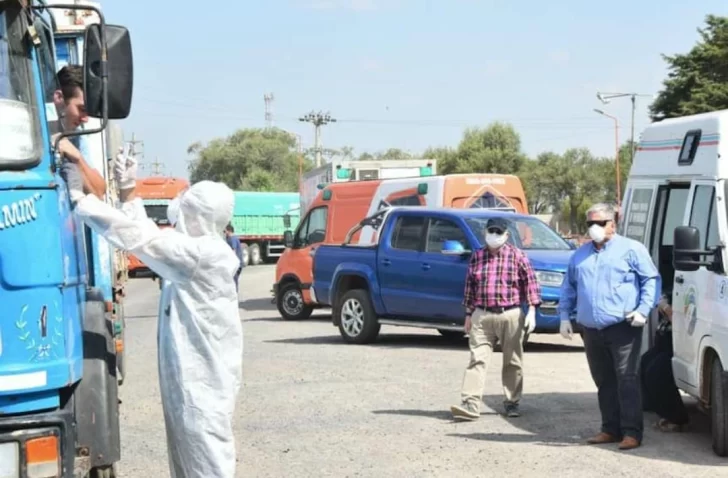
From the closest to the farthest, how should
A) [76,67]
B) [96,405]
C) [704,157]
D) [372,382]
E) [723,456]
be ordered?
[96,405] < [76,67] < [723,456] < [704,157] < [372,382]

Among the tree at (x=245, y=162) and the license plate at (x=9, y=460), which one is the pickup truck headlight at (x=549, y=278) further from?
the tree at (x=245, y=162)

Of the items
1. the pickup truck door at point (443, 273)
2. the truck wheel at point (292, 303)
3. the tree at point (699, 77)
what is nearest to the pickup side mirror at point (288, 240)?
the truck wheel at point (292, 303)

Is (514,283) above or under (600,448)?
above

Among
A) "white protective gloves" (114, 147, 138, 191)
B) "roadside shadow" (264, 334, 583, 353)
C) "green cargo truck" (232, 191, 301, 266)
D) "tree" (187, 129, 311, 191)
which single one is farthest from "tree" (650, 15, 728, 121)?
"tree" (187, 129, 311, 191)

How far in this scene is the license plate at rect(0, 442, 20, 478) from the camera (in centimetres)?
470

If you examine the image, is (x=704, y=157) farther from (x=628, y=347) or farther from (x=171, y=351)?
(x=171, y=351)

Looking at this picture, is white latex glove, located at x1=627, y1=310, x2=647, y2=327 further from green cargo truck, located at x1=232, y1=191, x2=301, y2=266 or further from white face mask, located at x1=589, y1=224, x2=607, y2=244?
green cargo truck, located at x1=232, y1=191, x2=301, y2=266

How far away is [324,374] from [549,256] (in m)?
3.79

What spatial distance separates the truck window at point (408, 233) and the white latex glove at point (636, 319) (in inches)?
294

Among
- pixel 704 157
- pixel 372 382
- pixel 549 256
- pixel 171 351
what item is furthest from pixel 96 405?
pixel 549 256

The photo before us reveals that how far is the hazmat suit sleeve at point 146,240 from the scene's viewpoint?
17.9ft

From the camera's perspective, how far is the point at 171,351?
219 inches

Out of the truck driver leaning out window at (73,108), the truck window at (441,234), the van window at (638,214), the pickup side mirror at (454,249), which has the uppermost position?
the truck driver leaning out window at (73,108)

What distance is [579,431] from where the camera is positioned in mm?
9766
